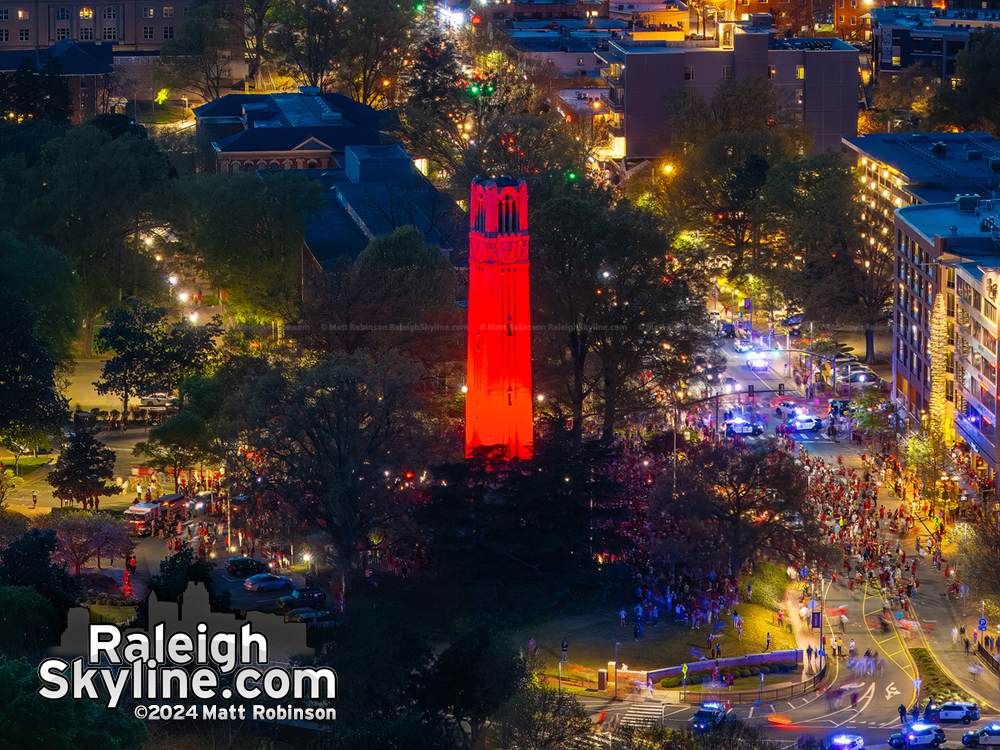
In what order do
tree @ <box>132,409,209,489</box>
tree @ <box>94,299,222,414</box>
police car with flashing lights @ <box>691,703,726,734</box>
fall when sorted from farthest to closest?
tree @ <box>94,299,222,414</box> < tree @ <box>132,409,209,489</box> < police car with flashing lights @ <box>691,703,726,734</box>

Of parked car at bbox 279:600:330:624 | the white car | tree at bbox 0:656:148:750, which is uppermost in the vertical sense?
tree at bbox 0:656:148:750

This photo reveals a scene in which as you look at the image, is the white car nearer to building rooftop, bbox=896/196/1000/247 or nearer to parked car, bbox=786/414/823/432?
parked car, bbox=786/414/823/432

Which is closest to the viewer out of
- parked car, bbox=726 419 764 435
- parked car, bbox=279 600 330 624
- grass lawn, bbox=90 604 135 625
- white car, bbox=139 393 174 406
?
parked car, bbox=279 600 330 624

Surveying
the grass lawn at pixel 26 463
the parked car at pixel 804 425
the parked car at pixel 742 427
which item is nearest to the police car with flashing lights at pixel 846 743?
the parked car at pixel 742 427

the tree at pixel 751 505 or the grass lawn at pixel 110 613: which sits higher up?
the tree at pixel 751 505

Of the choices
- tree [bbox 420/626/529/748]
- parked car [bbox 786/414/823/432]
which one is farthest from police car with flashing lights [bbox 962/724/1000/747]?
parked car [bbox 786/414/823/432]

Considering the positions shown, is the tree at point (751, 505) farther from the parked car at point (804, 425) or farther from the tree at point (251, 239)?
the tree at point (251, 239)

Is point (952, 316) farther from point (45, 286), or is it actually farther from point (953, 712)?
point (45, 286)
